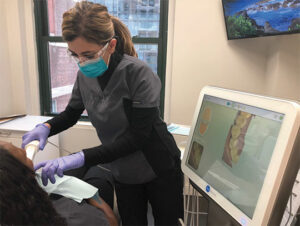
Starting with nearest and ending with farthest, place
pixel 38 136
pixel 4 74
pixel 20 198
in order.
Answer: pixel 20 198 < pixel 38 136 < pixel 4 74

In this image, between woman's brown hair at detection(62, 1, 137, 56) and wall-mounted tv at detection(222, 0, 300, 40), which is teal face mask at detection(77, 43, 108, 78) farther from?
wall-mounted tv at detection(222, 0, 300, 40)

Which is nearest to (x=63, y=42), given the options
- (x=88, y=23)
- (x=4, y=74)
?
(x=4, y=74)

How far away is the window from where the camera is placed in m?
2.39

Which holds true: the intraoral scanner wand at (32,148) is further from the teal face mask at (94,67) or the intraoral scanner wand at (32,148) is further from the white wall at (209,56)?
the white wall at (209,56)

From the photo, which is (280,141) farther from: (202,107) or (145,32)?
(145,32)

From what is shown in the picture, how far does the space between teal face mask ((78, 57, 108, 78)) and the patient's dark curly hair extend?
19.6 inches

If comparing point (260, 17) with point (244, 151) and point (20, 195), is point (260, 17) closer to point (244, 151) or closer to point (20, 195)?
point (244, 151)

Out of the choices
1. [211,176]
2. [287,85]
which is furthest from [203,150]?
[287,85]

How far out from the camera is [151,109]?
40.7 inches

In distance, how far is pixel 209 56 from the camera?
2.19 m

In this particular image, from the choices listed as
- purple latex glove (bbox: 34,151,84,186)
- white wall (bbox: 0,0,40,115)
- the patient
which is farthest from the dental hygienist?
white wall (bbox: 0,0,40,115)

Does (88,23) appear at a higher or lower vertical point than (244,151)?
higher

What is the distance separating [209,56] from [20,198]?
6.21 feet

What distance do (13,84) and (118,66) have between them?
195cm
